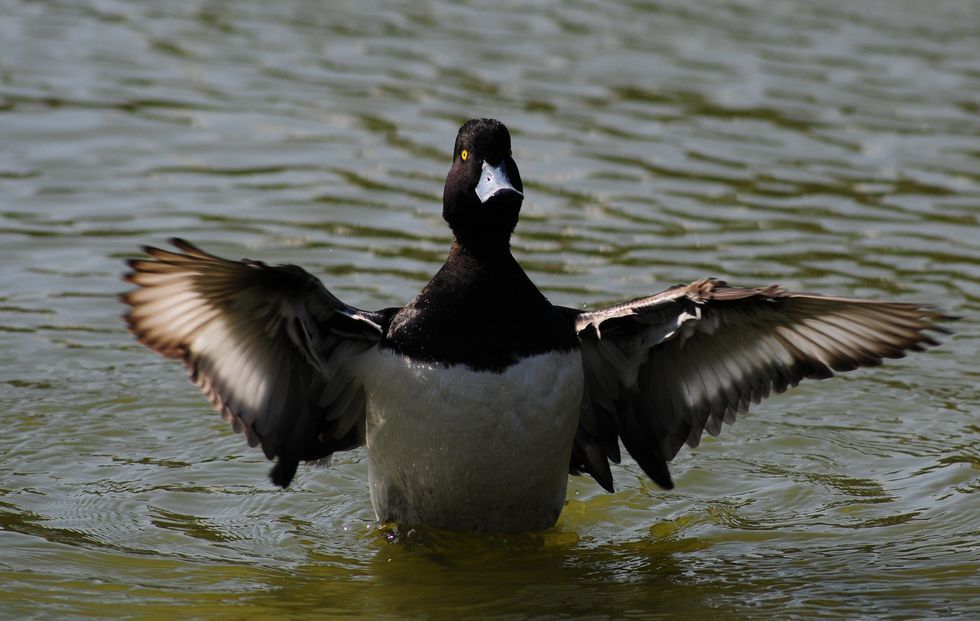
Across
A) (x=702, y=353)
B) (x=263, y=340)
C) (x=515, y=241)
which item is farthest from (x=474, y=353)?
(x=515, y=241)

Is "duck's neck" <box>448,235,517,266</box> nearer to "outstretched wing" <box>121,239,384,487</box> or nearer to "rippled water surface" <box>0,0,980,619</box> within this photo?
"outstretched wing" <box>121,239,384,487</box>

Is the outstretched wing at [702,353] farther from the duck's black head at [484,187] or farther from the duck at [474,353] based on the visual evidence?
the duck's black head at [484,187]

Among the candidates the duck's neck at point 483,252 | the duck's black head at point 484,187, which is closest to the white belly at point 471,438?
the duck's neck at point 483,252

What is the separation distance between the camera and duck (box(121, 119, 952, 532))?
21.4ft

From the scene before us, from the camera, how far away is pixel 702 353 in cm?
711

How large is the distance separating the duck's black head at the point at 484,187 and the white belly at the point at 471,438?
597 millimetres

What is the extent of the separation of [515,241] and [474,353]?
16.2 ft

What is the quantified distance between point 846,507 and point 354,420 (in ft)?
8.37

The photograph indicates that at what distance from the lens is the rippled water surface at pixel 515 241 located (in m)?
6.96

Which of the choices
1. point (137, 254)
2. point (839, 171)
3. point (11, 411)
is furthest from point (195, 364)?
point (839, 171)

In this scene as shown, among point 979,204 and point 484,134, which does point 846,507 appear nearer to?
point 484,134

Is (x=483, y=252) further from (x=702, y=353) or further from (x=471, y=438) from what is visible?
(x=702, y=353)

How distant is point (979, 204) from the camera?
12406mm

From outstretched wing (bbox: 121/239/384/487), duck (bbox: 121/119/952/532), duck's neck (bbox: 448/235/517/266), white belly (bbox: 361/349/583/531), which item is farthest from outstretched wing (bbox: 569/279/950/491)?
outstretched wing (bbox: 121/239/384/487)
